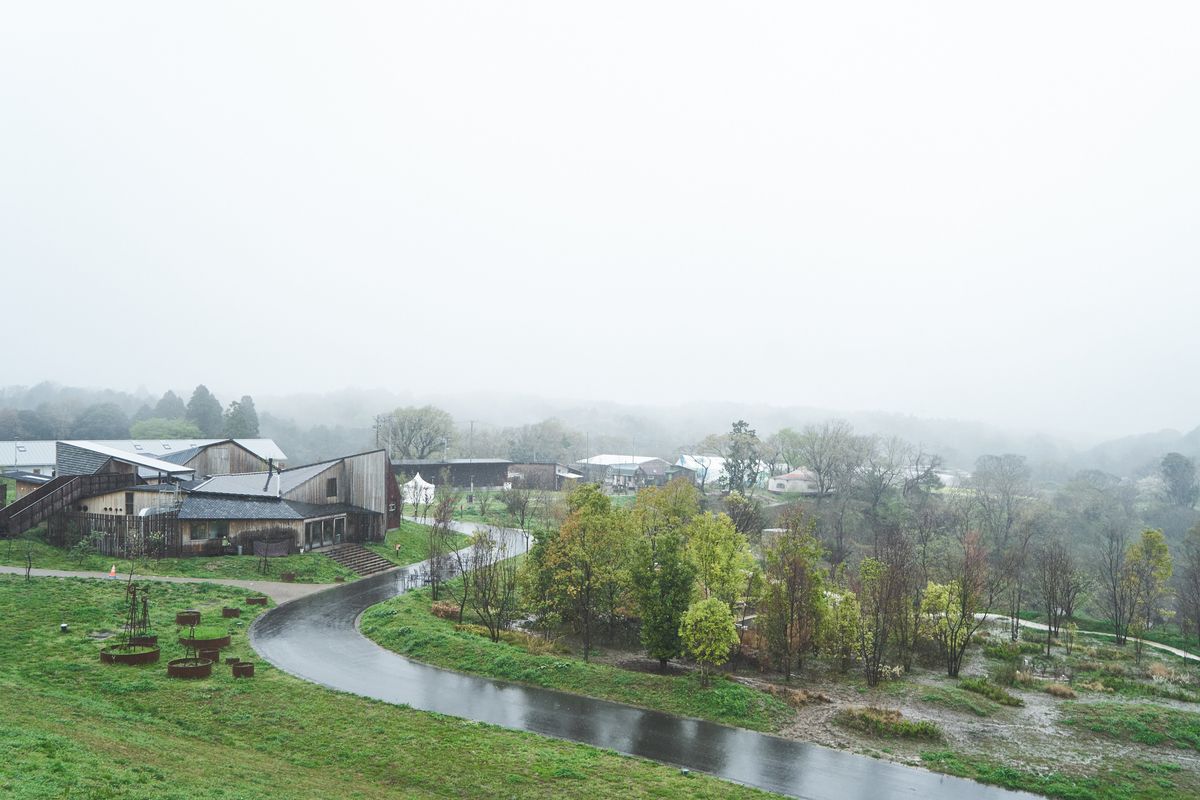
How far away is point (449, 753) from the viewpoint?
15109 millimetres

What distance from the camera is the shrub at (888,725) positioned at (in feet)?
59.2

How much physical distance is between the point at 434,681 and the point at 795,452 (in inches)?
2798

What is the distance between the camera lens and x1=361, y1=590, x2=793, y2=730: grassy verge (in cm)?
1920

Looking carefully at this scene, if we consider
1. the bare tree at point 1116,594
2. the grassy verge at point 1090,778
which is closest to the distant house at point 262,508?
the grassy verge at point 1090,778

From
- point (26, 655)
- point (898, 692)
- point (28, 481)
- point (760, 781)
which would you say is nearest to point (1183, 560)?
point (898, 692)

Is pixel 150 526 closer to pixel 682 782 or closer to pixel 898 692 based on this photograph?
pixel 682 782

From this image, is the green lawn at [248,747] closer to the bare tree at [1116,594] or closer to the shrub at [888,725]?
the shrub at [888,725]

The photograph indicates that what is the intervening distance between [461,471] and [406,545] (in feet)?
126

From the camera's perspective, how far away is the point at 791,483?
83938 mm

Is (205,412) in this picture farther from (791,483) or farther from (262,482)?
(791,483)

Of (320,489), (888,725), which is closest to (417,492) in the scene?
(320,489)

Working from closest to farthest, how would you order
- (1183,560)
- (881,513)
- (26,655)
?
(26,655) < (1183,560) < (881,513)

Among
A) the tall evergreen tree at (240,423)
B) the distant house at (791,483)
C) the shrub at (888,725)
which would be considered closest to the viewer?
the shrub at (888,725)

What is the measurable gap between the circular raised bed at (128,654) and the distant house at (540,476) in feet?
196
